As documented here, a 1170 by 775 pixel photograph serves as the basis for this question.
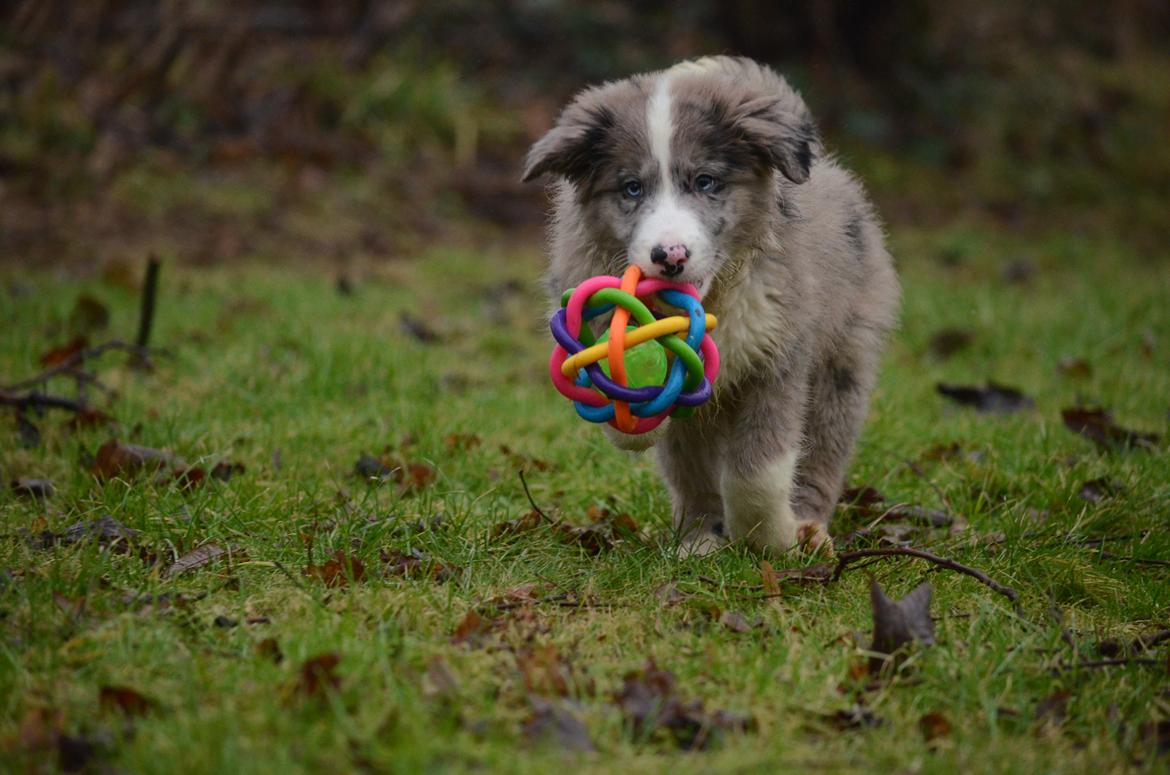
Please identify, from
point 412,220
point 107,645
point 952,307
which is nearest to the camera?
point 107,645

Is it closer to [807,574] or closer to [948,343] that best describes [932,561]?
[807,574]

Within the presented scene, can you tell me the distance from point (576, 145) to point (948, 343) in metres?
3.42

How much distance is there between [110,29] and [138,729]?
27.7 feet

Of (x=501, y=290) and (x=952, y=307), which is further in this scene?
(x=501, y=290)

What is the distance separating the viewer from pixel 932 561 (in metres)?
3.38

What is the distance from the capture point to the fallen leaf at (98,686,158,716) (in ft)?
8.50

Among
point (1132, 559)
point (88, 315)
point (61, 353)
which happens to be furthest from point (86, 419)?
point (1132, 559)

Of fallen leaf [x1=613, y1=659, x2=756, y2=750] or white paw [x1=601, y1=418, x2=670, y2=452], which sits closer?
fallen leaf [x1=613, y1=659, x2=756, y2=750]

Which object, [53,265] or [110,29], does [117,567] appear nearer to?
[53,265]

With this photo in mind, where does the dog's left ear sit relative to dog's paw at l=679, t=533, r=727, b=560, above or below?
above

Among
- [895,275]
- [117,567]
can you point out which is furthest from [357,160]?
[117,567]

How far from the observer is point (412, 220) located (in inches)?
371

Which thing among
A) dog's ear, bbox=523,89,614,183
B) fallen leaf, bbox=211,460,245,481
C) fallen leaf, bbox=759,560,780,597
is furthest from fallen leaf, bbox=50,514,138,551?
fallen leaf, bbox=759,560,780,597

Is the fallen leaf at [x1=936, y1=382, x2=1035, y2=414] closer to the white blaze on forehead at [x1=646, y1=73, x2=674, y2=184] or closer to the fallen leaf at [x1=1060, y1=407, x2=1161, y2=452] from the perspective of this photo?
the fallen leaf at [x1=1060, y1=407, x2=1161, y2=452]
